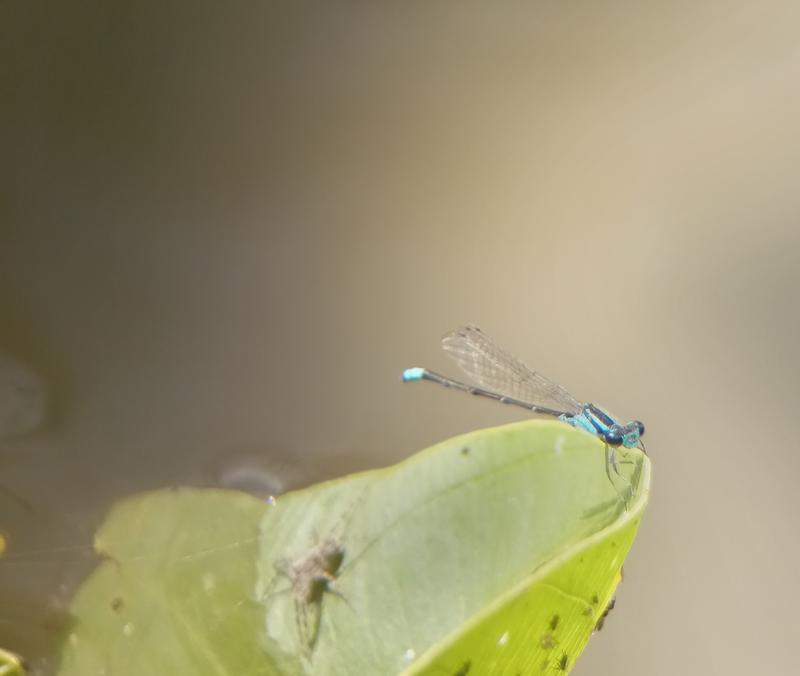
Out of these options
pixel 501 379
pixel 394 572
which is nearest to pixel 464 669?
pixel 394 572

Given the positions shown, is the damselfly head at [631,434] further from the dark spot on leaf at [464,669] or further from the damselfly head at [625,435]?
the dark spot on leaf at [464,669]

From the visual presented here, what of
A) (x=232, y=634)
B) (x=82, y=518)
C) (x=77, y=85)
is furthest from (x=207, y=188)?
(x=232, y=634)

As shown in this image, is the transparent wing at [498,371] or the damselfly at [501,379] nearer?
the damselfly at [501,379]

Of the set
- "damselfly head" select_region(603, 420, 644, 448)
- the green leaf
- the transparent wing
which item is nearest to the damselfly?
the transparent wing

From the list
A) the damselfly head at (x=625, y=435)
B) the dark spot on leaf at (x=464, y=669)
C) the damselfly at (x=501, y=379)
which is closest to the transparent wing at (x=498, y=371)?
the damselfly at (x=501, y=379)

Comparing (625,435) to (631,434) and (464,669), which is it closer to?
(631,434)

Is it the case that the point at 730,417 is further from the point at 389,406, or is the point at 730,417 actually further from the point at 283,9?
the point at 283,9

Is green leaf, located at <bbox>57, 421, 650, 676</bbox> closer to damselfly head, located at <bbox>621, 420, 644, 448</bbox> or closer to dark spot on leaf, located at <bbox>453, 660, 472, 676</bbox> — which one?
dark spot on leaf, located at <bbox>453, 660, 472, 676</bbox>
